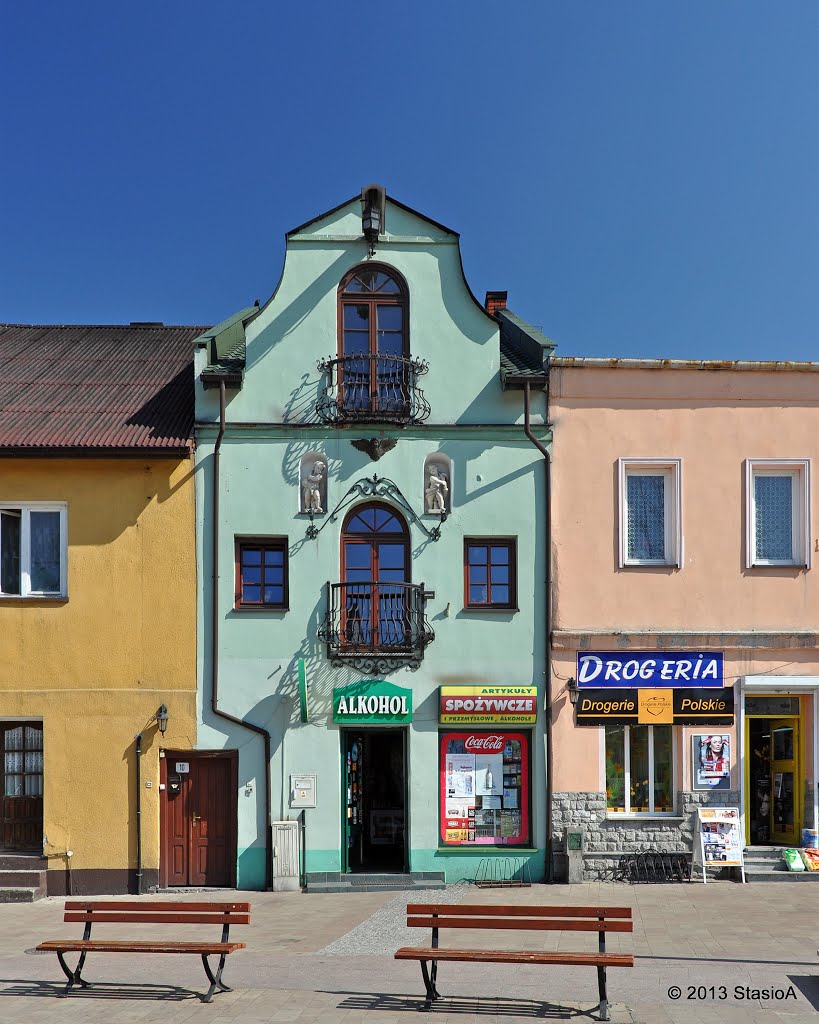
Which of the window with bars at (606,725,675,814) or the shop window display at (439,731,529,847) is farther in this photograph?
the window with bars at (606,725,675,814)

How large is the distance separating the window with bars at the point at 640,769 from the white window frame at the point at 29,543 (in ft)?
30.8

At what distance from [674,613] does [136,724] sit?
9031mm

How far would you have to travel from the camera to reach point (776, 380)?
728 inches

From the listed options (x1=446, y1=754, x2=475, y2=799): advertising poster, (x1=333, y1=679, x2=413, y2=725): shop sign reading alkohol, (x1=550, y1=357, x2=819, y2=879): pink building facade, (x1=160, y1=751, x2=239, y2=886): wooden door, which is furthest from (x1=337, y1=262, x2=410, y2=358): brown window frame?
(x1=160, y1=751, x2=239, y2=886): wooden door

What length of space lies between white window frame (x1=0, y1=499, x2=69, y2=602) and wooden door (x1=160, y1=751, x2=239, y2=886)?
132 inches

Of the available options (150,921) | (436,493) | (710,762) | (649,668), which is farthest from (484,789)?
(150,921)

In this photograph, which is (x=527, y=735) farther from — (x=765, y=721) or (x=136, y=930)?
(x=136, y=930)

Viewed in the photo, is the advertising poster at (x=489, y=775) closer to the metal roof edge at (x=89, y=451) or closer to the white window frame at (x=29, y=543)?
the metal roof edge at (x=89, y=451)

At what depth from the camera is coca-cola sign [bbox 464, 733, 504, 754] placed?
58.1ft

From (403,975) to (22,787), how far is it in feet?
29.7

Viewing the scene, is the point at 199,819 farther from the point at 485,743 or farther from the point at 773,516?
the point at 773,516

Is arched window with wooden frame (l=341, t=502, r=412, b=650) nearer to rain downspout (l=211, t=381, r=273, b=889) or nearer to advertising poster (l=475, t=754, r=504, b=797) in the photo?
rain downspout (l=211, t=381, r=273, b=889)

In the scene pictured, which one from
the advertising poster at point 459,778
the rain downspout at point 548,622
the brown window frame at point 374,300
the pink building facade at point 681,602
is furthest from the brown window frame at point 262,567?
the pink building facade at point 681,602

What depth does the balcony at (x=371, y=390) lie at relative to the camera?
18.0 metres
